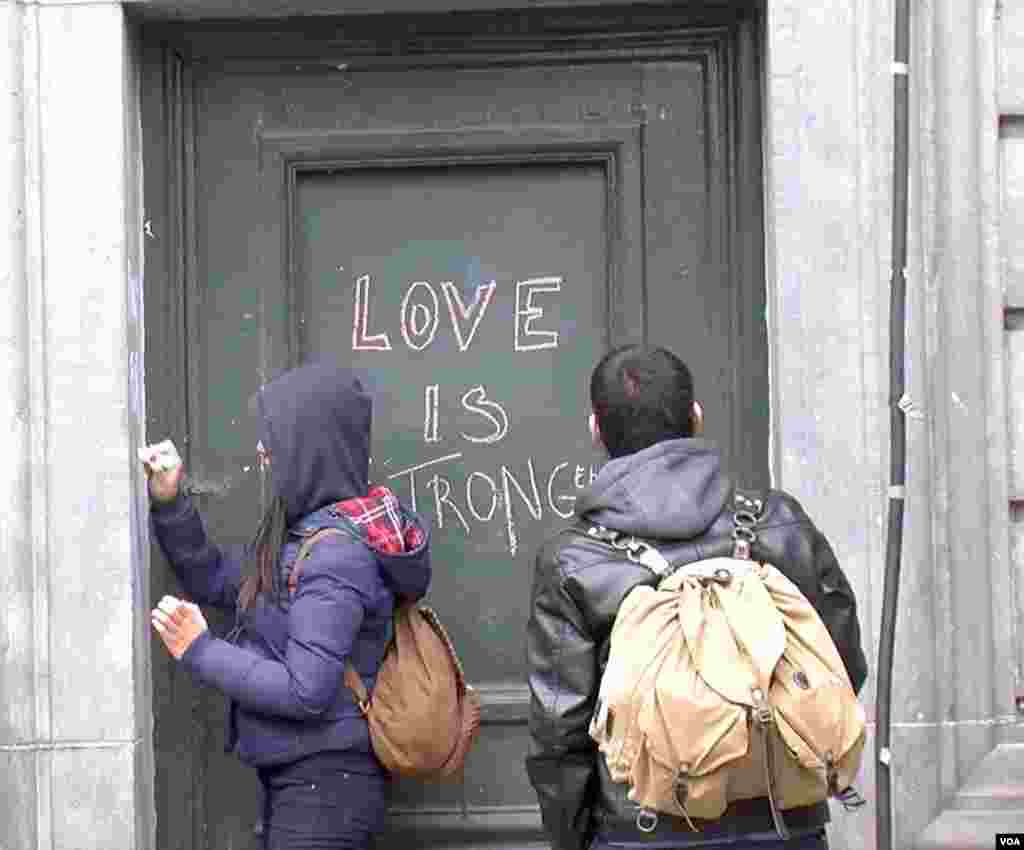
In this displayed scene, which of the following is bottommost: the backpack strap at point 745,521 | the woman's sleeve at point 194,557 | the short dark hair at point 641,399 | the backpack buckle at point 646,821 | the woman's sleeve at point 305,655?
the backpack buckle at point 646,821

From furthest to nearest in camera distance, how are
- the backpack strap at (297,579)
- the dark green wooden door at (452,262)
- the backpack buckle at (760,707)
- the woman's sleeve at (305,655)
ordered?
the dark green wooden door at (452,262) → the backpack strap at (297,579) → the woman's sleeve at (305,655) → the backpack buckle at (760,707)

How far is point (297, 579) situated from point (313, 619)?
6.1 inches

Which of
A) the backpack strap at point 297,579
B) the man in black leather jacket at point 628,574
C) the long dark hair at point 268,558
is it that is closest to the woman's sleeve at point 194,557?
the long dark hair at point 268,558

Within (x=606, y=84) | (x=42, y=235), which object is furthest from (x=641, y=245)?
(x=42, y=235)

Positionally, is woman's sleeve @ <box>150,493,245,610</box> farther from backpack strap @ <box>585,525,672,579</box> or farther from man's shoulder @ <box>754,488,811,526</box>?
man's shoulder @ <box>754,488,811,526</box>

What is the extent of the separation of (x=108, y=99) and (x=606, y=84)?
1.30 m

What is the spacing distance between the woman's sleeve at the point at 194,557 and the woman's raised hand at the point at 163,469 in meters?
0.03

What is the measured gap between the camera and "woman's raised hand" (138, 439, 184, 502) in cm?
496

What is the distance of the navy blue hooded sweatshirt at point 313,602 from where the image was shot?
14.8ft

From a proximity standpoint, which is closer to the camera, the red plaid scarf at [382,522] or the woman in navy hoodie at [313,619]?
the woman in navy hoodie at [313,619]

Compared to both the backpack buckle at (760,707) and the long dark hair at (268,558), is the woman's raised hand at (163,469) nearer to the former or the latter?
the long dark hair at (268,558)

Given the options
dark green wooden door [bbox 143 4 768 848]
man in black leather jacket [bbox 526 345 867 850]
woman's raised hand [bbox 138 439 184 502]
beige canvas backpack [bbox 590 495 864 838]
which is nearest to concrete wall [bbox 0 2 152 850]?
woman's raised hand [bbox 138 439 184 502]

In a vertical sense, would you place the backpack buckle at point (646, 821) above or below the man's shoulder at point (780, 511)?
below

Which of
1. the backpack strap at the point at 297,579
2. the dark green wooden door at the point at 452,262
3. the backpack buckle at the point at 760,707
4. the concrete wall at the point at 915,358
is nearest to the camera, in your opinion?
the backpack buckle at the point at 760,707
